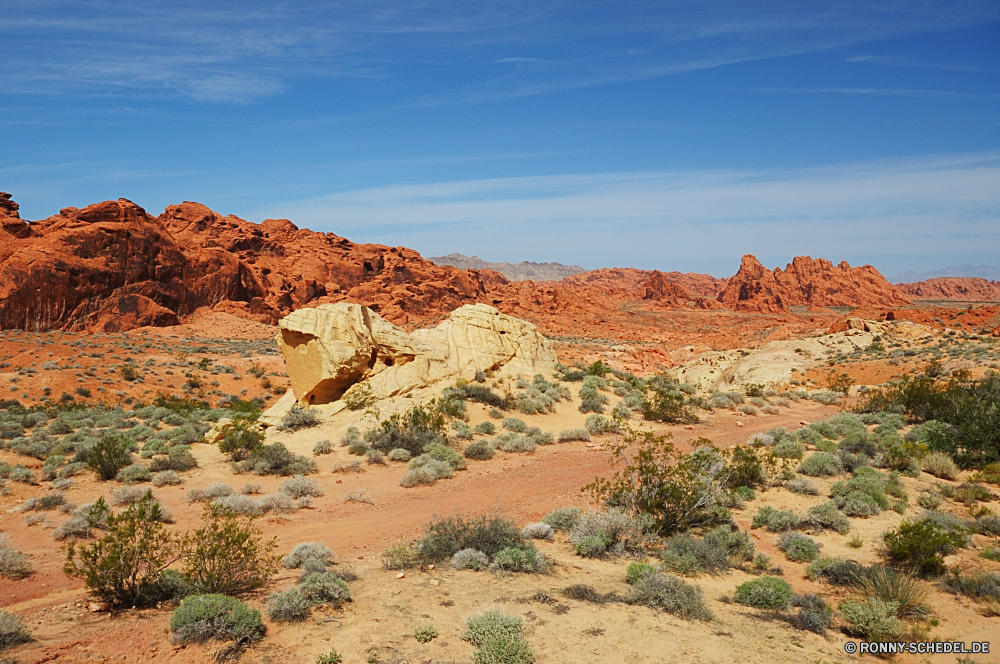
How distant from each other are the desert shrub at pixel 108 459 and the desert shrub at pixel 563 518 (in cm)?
940

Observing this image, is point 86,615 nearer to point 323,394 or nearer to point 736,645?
point 736,645

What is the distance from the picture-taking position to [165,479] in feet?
39.1

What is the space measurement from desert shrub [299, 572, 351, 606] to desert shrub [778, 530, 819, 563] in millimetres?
6478

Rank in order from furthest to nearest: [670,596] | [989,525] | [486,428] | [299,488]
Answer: [486,428] → [299,488] → [989,525] → [670,596]

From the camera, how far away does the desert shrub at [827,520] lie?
9.48 metres

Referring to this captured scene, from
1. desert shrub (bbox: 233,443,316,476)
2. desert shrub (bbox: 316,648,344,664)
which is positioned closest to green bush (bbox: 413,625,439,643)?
desert shrub (bbox: 316,648,344,664)

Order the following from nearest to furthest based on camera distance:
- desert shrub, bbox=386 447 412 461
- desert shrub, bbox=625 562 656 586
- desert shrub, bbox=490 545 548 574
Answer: desert shrub, bbox=625 562 656 586
desert shrub, bbox=490 545 548 574
desert shrub, bbox=386 447 412 461

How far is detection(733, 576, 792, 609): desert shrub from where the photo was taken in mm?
6684

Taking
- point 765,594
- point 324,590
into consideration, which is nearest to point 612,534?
point 765,594

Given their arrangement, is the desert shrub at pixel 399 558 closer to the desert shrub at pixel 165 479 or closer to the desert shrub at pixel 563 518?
the desert shrub at pixel 563 518

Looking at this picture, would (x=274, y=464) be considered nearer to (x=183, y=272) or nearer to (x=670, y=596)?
(x=670, y=596)

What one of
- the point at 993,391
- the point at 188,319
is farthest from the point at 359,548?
the point at 188,319

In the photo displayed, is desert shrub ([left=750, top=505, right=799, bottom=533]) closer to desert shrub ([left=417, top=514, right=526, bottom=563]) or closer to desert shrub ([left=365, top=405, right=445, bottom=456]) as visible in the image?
desert shrub ([left=417, top=514, right=526, bottom=563])

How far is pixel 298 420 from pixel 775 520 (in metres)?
12.3
